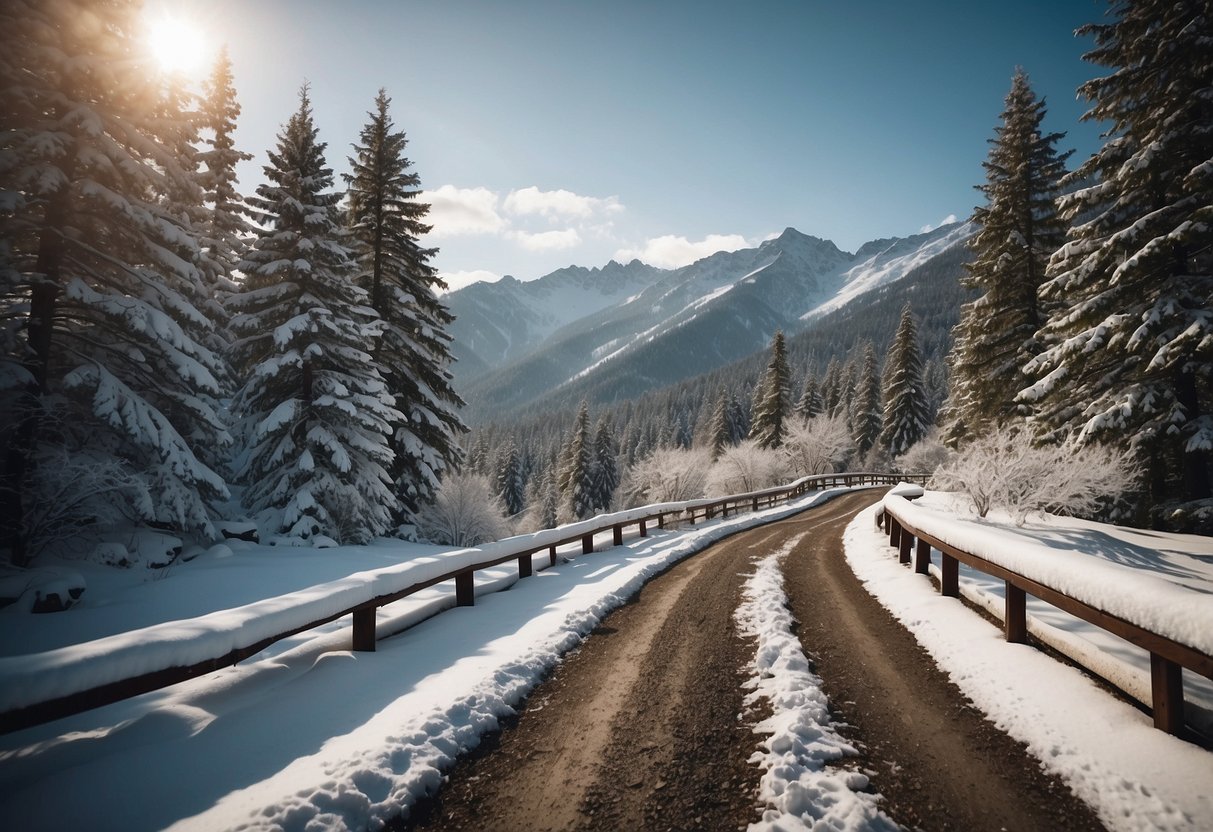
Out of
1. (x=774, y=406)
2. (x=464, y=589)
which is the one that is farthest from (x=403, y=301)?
(x=774, y=406)

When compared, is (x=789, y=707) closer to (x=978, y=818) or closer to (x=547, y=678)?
(x=978, y=818)

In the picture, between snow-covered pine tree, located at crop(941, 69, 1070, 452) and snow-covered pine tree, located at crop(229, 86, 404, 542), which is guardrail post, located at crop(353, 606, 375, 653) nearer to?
snow-covered pine tree, located at crop(229, 86, 404, 542)

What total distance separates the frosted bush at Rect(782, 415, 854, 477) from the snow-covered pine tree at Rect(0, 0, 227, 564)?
44.2 meters

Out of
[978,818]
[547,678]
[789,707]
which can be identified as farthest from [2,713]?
[978,818]

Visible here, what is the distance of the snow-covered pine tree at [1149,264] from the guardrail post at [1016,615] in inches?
392

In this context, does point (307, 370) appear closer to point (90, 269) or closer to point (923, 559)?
point (90, 269)

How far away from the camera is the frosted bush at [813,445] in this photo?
4625 cm

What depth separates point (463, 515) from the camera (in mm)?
29234

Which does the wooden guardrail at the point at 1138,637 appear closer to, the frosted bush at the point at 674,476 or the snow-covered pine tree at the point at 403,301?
the snow-covered pine tree at the point at 403,301

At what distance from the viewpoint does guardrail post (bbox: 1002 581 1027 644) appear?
5.15 m

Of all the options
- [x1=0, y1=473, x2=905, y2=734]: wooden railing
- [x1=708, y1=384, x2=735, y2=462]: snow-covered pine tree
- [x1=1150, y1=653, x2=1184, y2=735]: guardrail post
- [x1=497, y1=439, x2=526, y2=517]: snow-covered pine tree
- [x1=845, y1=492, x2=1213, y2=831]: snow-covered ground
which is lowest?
[x1=497, y1=439, x2=526, y2=517]: snow-covered pine tree

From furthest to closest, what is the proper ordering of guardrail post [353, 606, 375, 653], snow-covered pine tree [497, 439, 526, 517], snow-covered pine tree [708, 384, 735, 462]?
snow-covered pine tree [497, 439, 526, 517], snow-covered pine tree [708, 384, 735, 462], guardrail post [353, 606, 375, 653]

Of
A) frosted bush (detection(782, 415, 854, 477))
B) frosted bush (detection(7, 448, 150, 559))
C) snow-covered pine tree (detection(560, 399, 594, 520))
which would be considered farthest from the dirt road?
snow-covered pine tree (detection(560, 399, 594, 520))

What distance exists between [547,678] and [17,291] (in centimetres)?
1334
